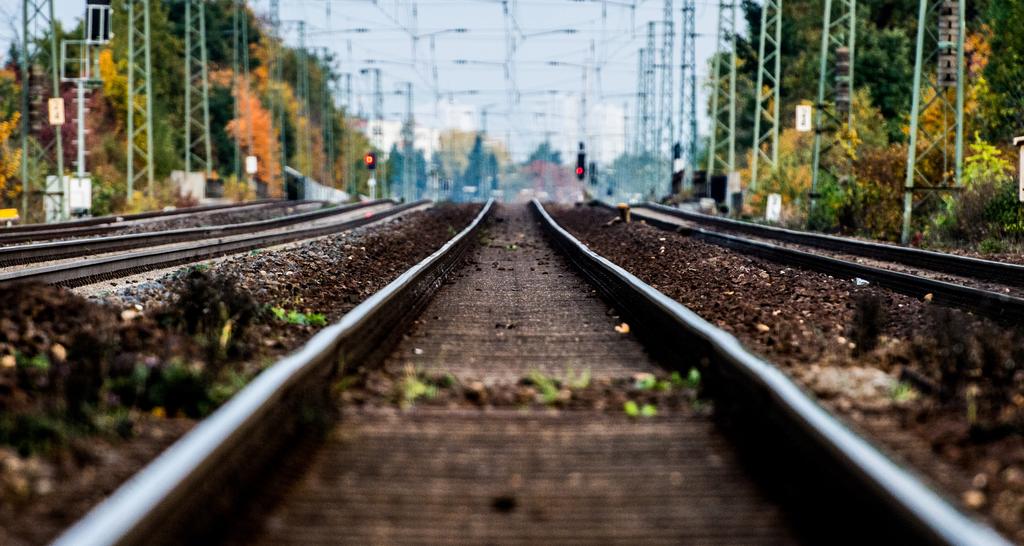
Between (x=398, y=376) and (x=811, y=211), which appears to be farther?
(x=811, y=211)

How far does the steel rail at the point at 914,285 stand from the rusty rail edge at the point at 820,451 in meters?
4.59

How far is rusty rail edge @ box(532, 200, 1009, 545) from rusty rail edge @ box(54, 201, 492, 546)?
6.48ft

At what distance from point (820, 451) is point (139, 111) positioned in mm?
59492

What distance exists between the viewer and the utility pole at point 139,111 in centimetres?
4341

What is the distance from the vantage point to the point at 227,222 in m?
33.8

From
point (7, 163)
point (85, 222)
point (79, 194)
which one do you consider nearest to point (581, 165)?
point (7, 163)

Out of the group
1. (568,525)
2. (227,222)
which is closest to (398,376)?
(568,525)

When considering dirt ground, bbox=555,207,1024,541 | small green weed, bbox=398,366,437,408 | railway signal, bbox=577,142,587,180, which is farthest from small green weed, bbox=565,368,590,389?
railway signal, bbox=577,142,587,180

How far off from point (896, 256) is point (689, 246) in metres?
3.51

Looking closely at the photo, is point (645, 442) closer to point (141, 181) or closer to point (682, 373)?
point (682, 373)

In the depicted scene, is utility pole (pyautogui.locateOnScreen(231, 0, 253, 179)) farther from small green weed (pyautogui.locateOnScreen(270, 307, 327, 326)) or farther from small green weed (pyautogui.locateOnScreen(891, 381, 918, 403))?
small green weed (pyautogui.locateOnScreen(891, 381, 918, 403))

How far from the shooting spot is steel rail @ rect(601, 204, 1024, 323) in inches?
420

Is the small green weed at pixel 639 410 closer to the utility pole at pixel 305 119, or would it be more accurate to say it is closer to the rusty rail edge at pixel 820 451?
the rusty rail edge at pixel 820 451

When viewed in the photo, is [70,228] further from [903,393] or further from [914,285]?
[903,393]
